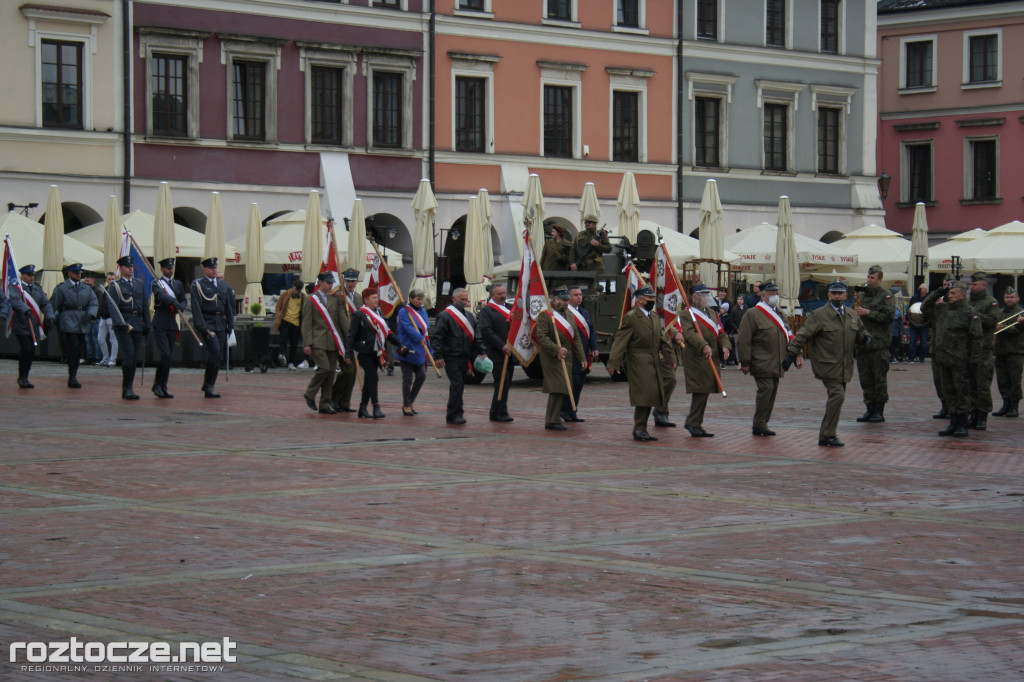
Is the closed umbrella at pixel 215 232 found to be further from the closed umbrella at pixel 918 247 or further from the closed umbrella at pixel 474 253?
the closed umbrella at pixel 918 247

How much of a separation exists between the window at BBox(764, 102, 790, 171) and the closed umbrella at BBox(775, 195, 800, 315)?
38.5ft

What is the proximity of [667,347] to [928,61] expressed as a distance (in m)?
38.9

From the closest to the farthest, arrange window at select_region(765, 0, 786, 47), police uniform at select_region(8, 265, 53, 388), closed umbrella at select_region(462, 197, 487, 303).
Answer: police uniform at select_region(8, 265, 53, 388), closed umbrella at select_region(462, 197, 487, 303), window at select_region(765, 0, 786, 47)

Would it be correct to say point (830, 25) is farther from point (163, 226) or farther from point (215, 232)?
point (163, 226)

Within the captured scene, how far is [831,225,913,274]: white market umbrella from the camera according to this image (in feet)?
128

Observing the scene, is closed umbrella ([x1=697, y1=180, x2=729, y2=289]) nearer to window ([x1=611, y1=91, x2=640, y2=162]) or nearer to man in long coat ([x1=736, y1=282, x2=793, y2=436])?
window ([x1=611, y1=91, x2=640, y2=162])

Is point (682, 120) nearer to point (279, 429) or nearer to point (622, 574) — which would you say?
point (279, 429)

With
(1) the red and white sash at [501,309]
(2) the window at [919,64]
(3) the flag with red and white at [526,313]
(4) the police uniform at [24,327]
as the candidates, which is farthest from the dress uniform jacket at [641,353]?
(2) the window at [919,64]

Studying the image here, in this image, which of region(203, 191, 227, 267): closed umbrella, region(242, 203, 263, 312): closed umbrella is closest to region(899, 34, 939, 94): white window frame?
region(242, 203, 263, 312): closed umbrella

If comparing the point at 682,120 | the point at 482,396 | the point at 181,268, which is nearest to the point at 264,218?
the point at 181,268

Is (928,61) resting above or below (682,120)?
above

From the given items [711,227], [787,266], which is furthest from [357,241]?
[787,266]

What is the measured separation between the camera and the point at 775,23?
45.8 m

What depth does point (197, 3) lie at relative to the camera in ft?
119
